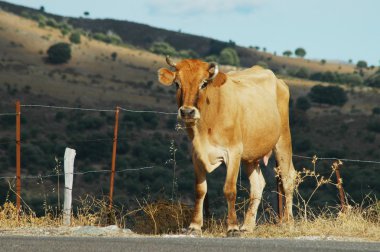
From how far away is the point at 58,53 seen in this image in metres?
130

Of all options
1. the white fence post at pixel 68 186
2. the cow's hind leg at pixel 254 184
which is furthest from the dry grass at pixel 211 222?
the cow's hind leg at pixel 254 184

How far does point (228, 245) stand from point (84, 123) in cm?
8331

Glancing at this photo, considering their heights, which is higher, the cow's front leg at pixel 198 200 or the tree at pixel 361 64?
the cow's front leg at pixel 198 200

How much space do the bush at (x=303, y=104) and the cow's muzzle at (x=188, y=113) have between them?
100846mm

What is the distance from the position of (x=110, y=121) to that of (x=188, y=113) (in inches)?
3358

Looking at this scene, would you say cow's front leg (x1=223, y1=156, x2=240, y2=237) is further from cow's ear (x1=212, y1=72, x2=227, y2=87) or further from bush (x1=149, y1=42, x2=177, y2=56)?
bush (x1=149, y1=42, x2=177, y2=56)

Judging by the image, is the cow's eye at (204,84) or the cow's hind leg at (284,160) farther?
the cow's hind leg at (284,160)

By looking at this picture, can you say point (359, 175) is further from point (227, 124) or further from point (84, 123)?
point (227, 124)

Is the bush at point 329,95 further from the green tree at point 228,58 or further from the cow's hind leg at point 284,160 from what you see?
the cow's hind leg at point 284,160

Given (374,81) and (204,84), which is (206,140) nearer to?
(204,84)

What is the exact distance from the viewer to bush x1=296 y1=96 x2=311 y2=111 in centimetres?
11300

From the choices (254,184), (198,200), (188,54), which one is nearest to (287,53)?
(188,54)

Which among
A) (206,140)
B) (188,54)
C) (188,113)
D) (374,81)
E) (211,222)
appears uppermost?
(188,113)

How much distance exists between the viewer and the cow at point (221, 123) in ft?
41.4
